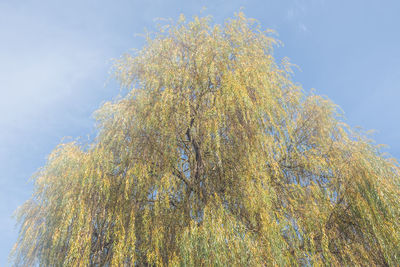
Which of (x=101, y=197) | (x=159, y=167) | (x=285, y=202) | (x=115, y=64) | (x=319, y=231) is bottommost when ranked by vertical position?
(x=319, y=231)

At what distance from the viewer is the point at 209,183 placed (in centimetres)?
468

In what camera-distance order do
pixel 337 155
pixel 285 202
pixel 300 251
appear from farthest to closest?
pixel 337 155 → pixel 285 202 → pixel 300 251

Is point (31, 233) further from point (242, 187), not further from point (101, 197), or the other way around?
point (242, 187)

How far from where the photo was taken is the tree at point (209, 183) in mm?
3832

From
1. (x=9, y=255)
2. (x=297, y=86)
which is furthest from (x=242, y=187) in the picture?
(x=9, y=255)

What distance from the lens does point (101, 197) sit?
14.5ft

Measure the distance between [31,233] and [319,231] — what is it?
5.21 m

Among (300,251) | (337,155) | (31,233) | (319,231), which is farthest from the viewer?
(31,233)

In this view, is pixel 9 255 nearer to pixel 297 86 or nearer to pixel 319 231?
pixel 319 231

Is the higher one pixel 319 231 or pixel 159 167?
pixel 159 167

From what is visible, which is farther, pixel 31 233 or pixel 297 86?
pixel 297 86

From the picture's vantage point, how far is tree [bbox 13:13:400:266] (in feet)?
12.6

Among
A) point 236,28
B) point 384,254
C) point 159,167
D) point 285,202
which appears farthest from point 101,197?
point 236,28

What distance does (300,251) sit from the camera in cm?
377
